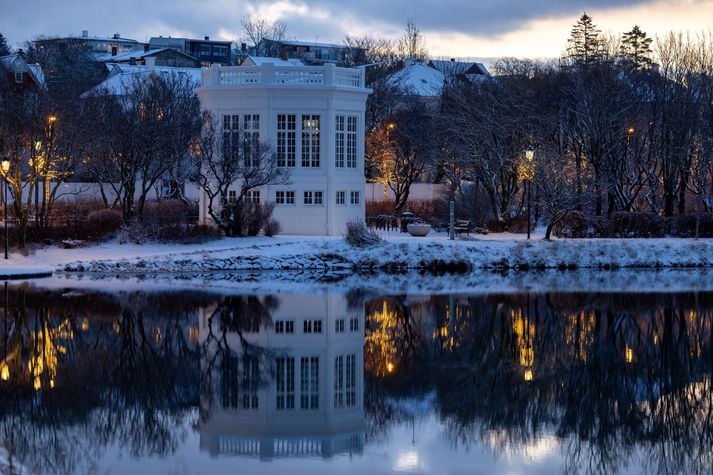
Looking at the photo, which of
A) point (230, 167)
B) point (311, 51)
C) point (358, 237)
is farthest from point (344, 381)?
point (311, 51)

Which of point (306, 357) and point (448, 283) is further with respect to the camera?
point (448, 283)

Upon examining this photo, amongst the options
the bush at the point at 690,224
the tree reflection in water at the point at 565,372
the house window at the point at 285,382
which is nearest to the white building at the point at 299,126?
the bush at the point at 690,224

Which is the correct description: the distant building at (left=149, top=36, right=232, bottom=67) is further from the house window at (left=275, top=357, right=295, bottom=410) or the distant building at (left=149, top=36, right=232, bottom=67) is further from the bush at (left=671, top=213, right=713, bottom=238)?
the house window at (left=275, top=357, right=295, bottom=410)

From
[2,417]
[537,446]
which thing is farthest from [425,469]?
[2,417]

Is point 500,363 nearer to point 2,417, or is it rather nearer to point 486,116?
point 2,417

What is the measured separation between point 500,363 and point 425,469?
716 centimetres

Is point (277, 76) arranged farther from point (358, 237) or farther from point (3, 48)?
point (3, 48)

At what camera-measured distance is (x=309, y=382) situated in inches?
717

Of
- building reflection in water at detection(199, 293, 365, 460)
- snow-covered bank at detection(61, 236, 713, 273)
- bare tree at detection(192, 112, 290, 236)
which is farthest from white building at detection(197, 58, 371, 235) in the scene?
building reflection in water at detection(199, 293, 365, 460)

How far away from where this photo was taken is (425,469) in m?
12.8

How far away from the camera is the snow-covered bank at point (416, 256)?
35.8 metres

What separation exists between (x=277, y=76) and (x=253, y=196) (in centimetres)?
480

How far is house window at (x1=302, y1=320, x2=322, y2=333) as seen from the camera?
2348 centimetres

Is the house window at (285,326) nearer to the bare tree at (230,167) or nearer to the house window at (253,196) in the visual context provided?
the bare tree at (230,167)
